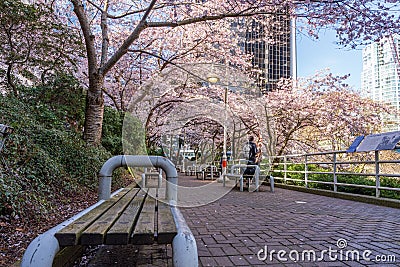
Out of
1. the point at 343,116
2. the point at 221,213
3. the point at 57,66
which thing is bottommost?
the point at 221,213

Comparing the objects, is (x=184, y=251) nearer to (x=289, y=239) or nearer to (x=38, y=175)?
(x=289, y=239)

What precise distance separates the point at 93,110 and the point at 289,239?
535cm

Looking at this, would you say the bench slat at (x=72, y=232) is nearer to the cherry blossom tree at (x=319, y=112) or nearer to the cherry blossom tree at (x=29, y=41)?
the cherry blossom tree at (x=29, y=41)

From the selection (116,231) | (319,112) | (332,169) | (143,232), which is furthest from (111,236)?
(319,112)

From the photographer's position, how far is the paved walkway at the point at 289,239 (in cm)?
239

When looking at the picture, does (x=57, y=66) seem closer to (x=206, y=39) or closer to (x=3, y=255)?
(x=206, y=39)

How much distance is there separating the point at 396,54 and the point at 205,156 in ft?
70.8

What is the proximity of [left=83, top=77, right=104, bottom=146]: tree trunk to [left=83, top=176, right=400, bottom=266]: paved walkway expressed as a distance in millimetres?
3321

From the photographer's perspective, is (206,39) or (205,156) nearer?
(206,39)

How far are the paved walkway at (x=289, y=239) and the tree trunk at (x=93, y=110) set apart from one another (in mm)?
3321

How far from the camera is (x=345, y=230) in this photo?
346cm

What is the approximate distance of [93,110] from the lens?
676 cm

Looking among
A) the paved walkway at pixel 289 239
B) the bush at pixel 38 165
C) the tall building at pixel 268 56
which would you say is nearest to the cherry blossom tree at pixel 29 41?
the bush at pixel 38 165

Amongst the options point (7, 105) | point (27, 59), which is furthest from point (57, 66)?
point (7, 105)
